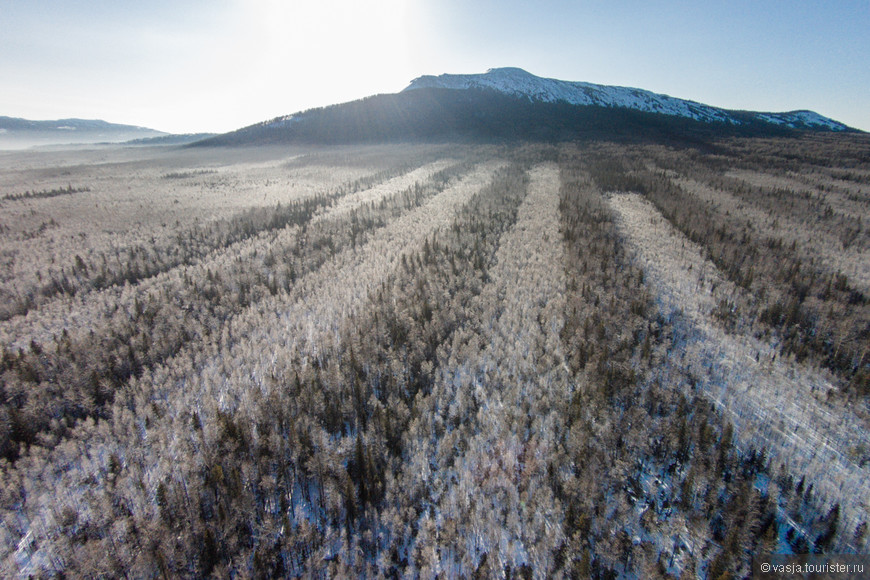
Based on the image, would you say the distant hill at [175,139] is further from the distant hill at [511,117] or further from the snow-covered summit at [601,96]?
the snow-covered summit at [601,96]

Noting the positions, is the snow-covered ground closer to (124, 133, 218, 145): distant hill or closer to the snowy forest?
the snowy forest

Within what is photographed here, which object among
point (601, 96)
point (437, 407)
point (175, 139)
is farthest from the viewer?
point (175, 139)

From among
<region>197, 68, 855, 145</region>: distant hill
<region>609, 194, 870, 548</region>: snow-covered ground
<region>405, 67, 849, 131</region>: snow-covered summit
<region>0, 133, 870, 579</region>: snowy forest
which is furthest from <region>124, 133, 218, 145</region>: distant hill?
<region>609, 194, 870, 548</region>: snow-covered ground

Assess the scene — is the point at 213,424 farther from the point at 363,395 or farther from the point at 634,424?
the point at 634,424

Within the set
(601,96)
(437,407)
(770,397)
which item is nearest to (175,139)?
(601,96)

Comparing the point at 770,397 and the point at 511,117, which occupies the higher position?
the point at 511,117

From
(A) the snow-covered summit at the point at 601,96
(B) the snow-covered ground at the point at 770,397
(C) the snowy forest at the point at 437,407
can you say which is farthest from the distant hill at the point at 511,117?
(B) the snow-covered ground at the point at 770,397

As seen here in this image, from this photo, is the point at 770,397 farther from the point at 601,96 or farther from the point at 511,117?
the point at 601,96
